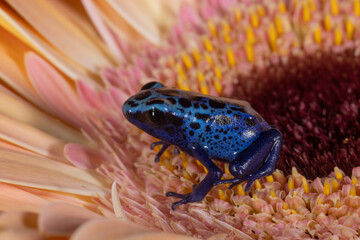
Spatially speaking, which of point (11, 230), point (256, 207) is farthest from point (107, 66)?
point (11, 230)

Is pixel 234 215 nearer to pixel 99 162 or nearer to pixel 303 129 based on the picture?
pixel 303 129

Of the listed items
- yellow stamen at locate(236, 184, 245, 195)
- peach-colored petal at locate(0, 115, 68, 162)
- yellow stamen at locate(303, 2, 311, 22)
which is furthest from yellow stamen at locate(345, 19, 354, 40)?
peach-colored petal at locate(0, 115, 68, 162)

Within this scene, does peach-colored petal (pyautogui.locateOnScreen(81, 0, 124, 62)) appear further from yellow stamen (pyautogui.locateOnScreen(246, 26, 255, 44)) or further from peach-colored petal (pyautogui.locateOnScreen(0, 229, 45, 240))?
peach-colored petal (pyautogui.locateOnScreen(0, 229, 45, 240))

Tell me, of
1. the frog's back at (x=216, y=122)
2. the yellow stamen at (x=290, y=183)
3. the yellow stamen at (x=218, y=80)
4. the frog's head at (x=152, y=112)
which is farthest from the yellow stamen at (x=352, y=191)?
the yellow stamen at (x=218, y=80)

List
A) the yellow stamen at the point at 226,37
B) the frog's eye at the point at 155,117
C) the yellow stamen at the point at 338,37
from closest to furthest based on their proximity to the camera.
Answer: the frog's eye at the point at 155,117 < the yellow stamen at the point at 338,37 < the yellow stamen at the point at 226,37

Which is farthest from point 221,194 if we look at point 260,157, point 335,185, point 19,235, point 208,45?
point 208,45

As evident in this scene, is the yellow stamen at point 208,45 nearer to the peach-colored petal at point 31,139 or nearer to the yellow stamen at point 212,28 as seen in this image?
the yellow stamen at point 212,28
